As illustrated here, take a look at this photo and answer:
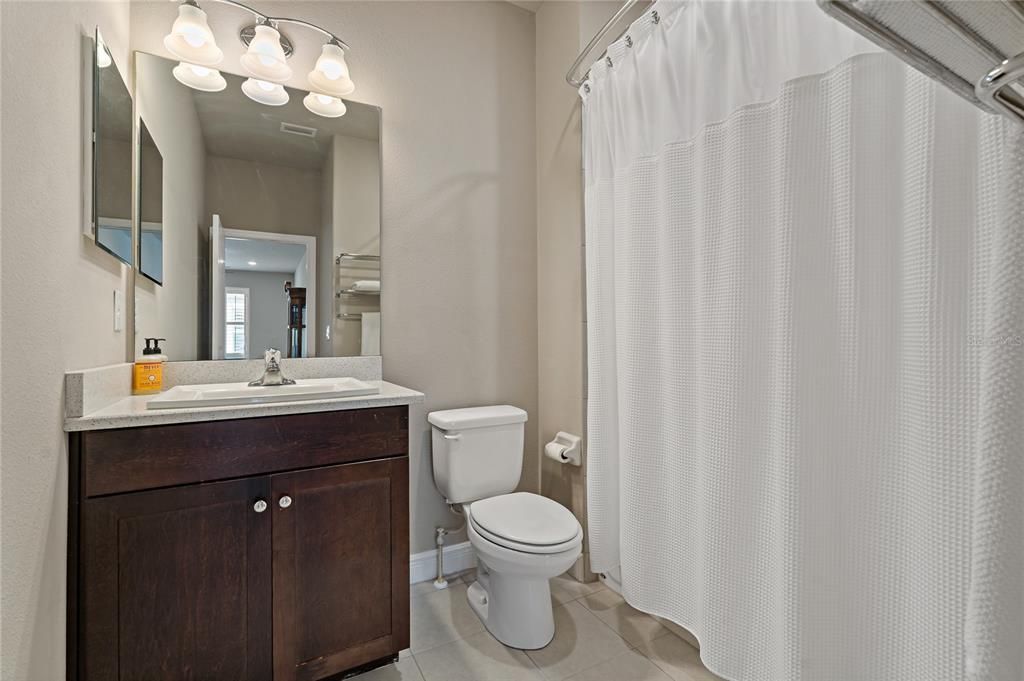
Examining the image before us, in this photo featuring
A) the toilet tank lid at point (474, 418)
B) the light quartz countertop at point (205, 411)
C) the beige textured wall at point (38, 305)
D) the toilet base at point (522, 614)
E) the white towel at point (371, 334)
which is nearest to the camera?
the beige textured wall at point (38, 305)

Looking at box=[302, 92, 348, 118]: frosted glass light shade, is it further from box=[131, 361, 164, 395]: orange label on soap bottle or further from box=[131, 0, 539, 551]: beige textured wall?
box=[131, 361, 164, 395]: orange label on soap bottle

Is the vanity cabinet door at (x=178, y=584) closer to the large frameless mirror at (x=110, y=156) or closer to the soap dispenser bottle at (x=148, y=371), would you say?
the soap dispenser bottle at (x=148, y=371)

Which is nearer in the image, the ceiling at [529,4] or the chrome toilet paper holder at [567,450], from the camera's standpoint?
the chrome toilet paper holder at [567,450]

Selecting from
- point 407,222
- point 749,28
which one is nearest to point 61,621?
point 407,222

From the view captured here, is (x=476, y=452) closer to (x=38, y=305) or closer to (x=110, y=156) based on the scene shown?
(x=38, y=305)

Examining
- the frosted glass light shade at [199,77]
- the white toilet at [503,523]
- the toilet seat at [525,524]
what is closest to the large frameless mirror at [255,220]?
the frosted glass light shade at [199,77]

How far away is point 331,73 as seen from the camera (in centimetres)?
183

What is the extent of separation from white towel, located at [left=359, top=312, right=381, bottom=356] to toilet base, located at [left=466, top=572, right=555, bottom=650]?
1.02 metres

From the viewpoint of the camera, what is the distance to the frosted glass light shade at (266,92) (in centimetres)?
176

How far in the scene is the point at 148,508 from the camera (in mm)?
1139

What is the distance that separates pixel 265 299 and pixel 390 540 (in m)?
1.06

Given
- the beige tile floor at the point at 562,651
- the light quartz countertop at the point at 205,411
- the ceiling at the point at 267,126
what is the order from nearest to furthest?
the light quartz countertop at the point at 205,411 < the beige tile floor at the point at 562,651 < the ceiling at the point at 267,126

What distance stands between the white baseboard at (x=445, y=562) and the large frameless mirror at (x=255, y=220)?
3.15ft

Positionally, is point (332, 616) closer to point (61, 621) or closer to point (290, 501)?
point (290, 501)
